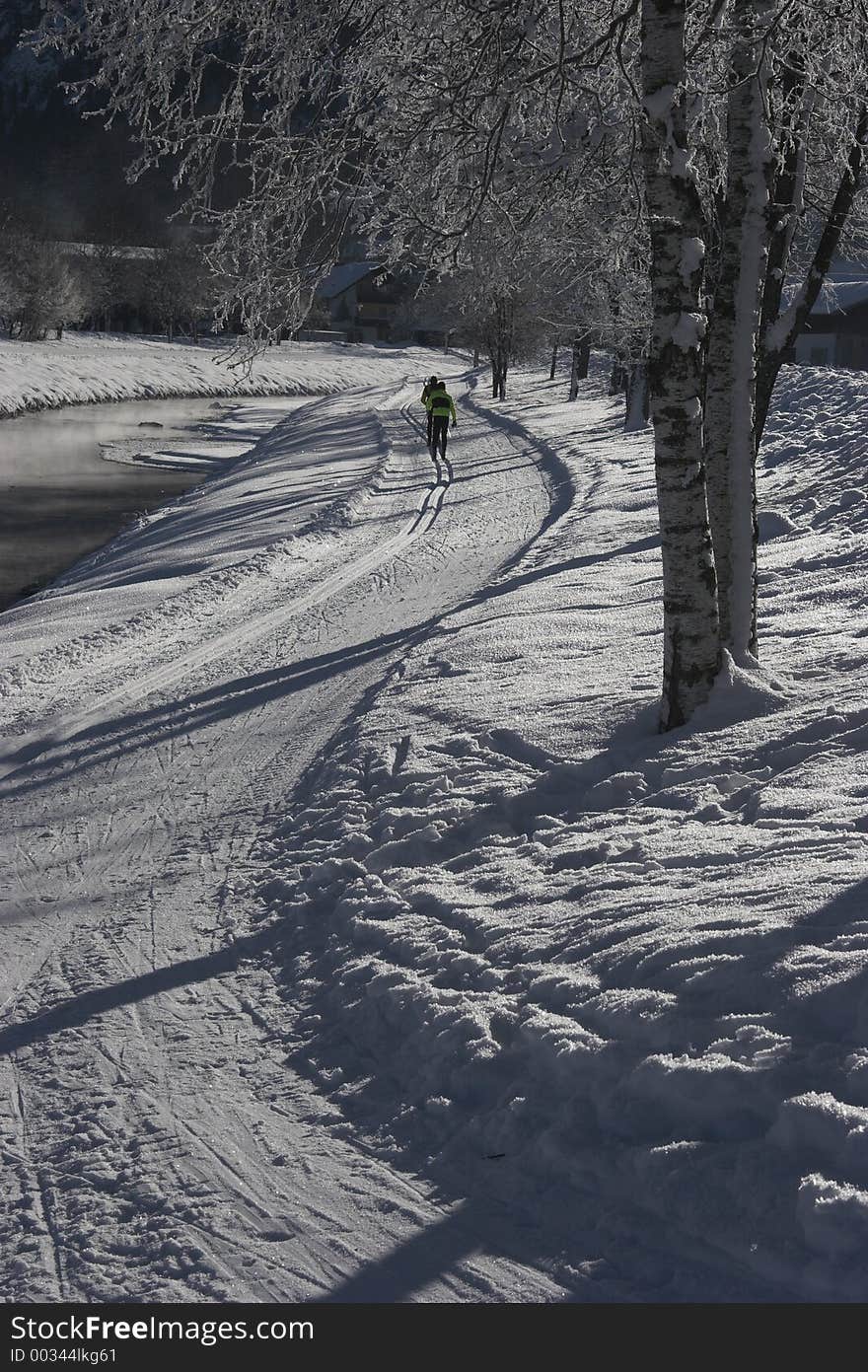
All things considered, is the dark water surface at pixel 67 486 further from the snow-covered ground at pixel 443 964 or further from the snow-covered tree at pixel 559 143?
the snow-covered tree at pixel 559 143

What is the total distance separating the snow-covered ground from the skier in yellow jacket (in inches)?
574

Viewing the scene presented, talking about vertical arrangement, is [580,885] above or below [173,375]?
below

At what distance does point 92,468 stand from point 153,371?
34.6m

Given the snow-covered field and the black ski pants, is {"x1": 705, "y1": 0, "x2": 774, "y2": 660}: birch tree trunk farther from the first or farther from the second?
the snow-covered field

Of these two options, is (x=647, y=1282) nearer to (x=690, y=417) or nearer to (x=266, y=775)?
(x=690, y=417)

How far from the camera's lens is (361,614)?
41.0 feet

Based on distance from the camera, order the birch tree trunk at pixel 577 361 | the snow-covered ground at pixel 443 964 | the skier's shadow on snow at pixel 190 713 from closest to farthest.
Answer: the snow-covered ground at pixel 443 964
the skier's shadow on snow at pixel 190 713
the birch tree trunk at pixel 577 361

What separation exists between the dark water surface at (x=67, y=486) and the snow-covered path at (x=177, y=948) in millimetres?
4274

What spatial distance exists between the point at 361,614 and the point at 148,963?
729cm

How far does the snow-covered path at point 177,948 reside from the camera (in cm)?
366

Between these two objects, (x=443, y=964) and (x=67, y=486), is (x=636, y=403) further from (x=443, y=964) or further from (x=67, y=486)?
(x=443, y=964)

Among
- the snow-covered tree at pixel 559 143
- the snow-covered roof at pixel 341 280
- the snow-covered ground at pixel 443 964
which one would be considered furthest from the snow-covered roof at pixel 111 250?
the snow-covered tree at pixel 559 143

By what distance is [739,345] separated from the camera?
7.22m

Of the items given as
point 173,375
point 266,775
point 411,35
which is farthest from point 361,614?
point 173,375
